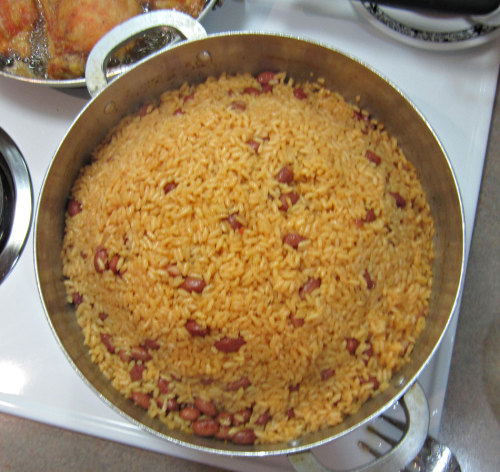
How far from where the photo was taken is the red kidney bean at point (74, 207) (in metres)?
1.00

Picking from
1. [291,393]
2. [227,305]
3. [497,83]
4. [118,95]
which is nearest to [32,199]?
[118,95]

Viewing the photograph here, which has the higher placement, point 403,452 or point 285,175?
point 285,175

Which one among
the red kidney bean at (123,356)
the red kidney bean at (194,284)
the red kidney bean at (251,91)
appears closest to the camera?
the red kidney bean at (194,284)

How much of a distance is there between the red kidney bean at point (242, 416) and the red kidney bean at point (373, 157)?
1.92ft

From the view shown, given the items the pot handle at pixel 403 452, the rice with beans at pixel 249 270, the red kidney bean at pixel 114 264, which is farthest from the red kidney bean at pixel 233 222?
the pot handle at pixel 403 452

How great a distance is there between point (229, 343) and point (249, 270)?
14cm

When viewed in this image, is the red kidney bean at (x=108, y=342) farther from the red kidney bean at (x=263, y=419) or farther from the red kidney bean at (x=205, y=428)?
the red kidney bean at (x=263, y=419)

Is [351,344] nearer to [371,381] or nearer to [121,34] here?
[371,381]

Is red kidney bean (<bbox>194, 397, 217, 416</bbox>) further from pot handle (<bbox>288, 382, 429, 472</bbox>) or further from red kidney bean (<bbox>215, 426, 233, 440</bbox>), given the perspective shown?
pot handle (<bbox>288, 382, 429, 472</bbox>)

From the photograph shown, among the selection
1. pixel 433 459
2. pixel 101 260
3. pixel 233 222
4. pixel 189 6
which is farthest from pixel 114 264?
pixel 433 459

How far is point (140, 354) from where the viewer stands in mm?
924

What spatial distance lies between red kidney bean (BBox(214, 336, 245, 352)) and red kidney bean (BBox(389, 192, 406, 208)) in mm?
436

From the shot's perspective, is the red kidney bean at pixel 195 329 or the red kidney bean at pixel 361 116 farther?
the red kidney bean at pixel 361 116

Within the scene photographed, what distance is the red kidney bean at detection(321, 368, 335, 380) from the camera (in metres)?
0.90
